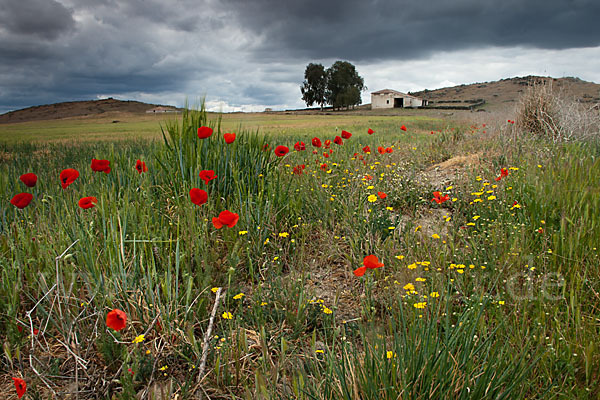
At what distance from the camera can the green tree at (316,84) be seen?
67.7m

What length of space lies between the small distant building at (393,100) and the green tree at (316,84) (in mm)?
13378

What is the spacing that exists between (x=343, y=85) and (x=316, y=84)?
17.1 feet

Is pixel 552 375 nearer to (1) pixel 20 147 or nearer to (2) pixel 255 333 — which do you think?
(2) pixel 255 333

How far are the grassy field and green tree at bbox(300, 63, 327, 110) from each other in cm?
6708

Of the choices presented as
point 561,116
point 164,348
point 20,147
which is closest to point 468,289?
point 164,348

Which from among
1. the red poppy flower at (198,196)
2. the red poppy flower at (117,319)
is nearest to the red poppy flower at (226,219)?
the red poppy flower at (198,196)

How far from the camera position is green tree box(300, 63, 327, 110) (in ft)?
222

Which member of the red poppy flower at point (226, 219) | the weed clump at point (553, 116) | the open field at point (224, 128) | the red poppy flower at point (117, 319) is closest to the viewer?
the red poppy flower at point (117, 319)

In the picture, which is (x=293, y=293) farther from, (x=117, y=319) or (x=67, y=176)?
(x=67, y=176)

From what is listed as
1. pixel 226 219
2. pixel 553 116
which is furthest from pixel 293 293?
pixel 553 116

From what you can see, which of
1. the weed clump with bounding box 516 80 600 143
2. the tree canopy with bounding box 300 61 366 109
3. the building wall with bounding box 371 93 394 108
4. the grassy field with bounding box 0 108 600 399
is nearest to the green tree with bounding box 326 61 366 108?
the tree canopy with bounding box 300 61 366 109

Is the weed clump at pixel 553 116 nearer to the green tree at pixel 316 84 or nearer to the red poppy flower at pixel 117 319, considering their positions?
the red poppy flower at pixel 117 319

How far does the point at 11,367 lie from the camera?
185 cm

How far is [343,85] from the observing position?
6712 centimetres
